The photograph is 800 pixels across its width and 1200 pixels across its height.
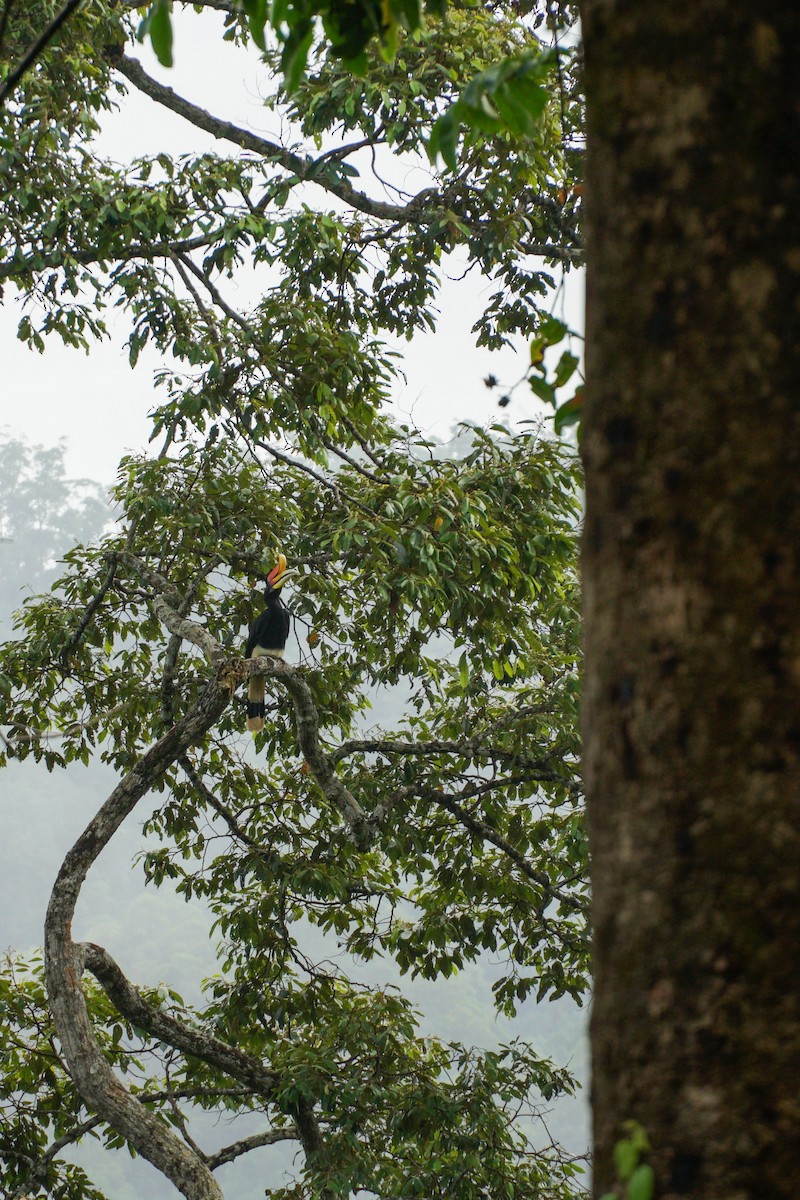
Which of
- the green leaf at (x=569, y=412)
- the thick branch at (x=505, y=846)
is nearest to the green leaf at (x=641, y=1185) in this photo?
the green leaf at (x=569, y=412)

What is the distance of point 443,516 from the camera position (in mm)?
4762

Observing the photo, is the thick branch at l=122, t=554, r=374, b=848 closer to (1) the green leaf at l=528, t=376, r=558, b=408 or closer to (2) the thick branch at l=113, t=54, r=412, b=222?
(2) the thick branch at l=113, t=54, r=412, b=222

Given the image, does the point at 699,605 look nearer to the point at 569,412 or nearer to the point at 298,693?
the point at 569,412

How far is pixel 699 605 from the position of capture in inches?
37.4

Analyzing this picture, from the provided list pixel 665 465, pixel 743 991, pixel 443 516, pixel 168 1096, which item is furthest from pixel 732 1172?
pixel 168 1096

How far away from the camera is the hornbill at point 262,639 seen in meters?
6.65

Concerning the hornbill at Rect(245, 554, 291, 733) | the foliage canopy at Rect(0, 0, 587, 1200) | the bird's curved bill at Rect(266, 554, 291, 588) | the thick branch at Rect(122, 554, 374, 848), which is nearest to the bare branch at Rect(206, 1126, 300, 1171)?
the foliage canopy at Rect(0, 0, 587, 1200)

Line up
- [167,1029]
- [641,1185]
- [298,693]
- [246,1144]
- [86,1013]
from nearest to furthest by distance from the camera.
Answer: [641,1185] < [86,1013] < [167,1029] < [298,693] < [246,1144]

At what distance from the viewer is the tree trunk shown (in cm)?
90

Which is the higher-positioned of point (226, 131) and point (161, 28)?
point (226, 131)

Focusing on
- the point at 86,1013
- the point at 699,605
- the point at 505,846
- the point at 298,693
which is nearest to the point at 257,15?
the point at 699,605

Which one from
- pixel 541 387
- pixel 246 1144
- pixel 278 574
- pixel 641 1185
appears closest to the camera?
pixel 641 1185

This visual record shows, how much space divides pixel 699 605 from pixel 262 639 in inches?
239

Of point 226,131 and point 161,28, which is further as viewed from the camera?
point 226,131
